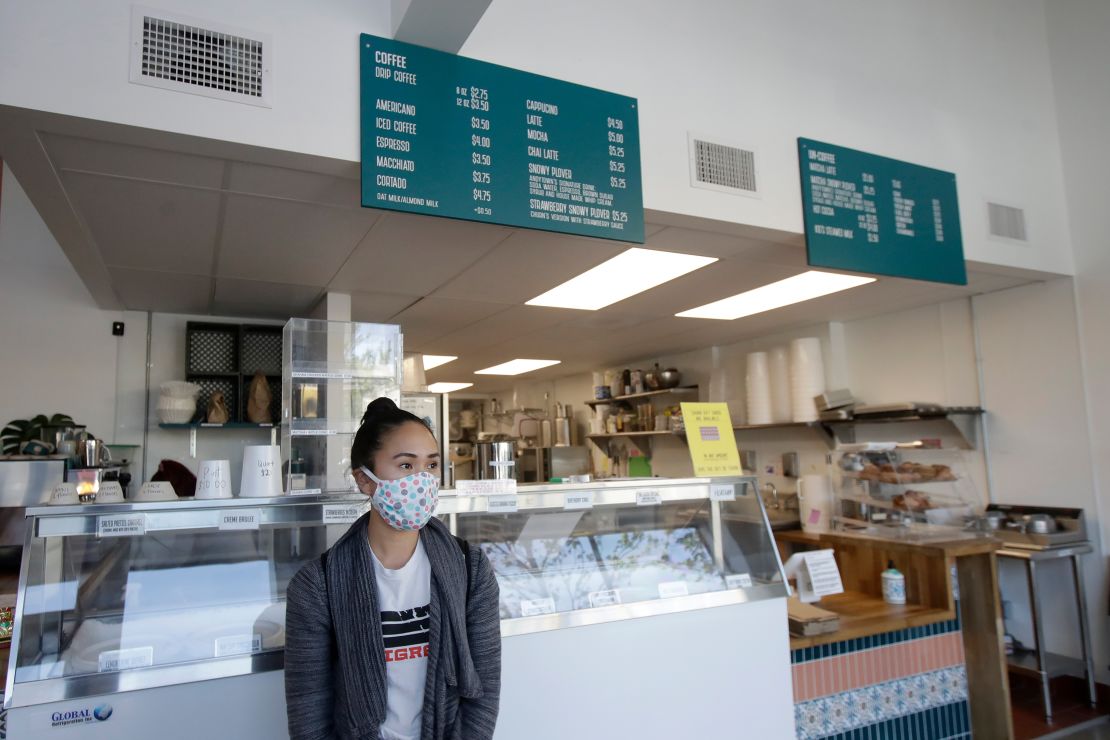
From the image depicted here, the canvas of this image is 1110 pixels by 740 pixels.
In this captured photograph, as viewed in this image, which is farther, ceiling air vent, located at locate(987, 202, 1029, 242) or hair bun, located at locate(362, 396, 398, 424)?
ceiling air vent, located at locate(987, 202, 1029, 242)

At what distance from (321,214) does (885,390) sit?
4.19 m

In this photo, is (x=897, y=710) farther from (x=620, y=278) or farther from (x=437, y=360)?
(x=437, y=360)

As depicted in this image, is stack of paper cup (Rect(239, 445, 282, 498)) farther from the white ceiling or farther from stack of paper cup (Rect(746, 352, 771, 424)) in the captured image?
stack of paper cup (Rect(746, 352, 771, 424))

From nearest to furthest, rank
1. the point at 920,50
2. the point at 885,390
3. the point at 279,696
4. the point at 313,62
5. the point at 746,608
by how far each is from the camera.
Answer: the point at 279,696 → the point at 313,62 → the point at 746,608 → the point at 920,50 → the point at 885,390

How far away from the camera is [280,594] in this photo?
204 cm

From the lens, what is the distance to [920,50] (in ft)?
13.3

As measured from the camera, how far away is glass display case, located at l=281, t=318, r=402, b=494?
3.26m

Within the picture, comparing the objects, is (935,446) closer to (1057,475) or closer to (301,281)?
(1057,475)

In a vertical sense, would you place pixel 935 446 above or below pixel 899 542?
above

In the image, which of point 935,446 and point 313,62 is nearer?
point 313,62

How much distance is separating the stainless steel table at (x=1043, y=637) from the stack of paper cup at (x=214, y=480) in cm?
404

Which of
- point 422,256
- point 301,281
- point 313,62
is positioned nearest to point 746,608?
point 422,256

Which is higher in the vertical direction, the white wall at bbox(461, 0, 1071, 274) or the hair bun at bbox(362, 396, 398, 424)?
the white wall at bbox(461, 0, 1071, 274)

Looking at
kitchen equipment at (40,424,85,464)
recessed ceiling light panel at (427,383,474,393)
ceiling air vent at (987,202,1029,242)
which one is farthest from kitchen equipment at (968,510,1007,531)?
recessed ceiling light panel at (427,383,474,393)
